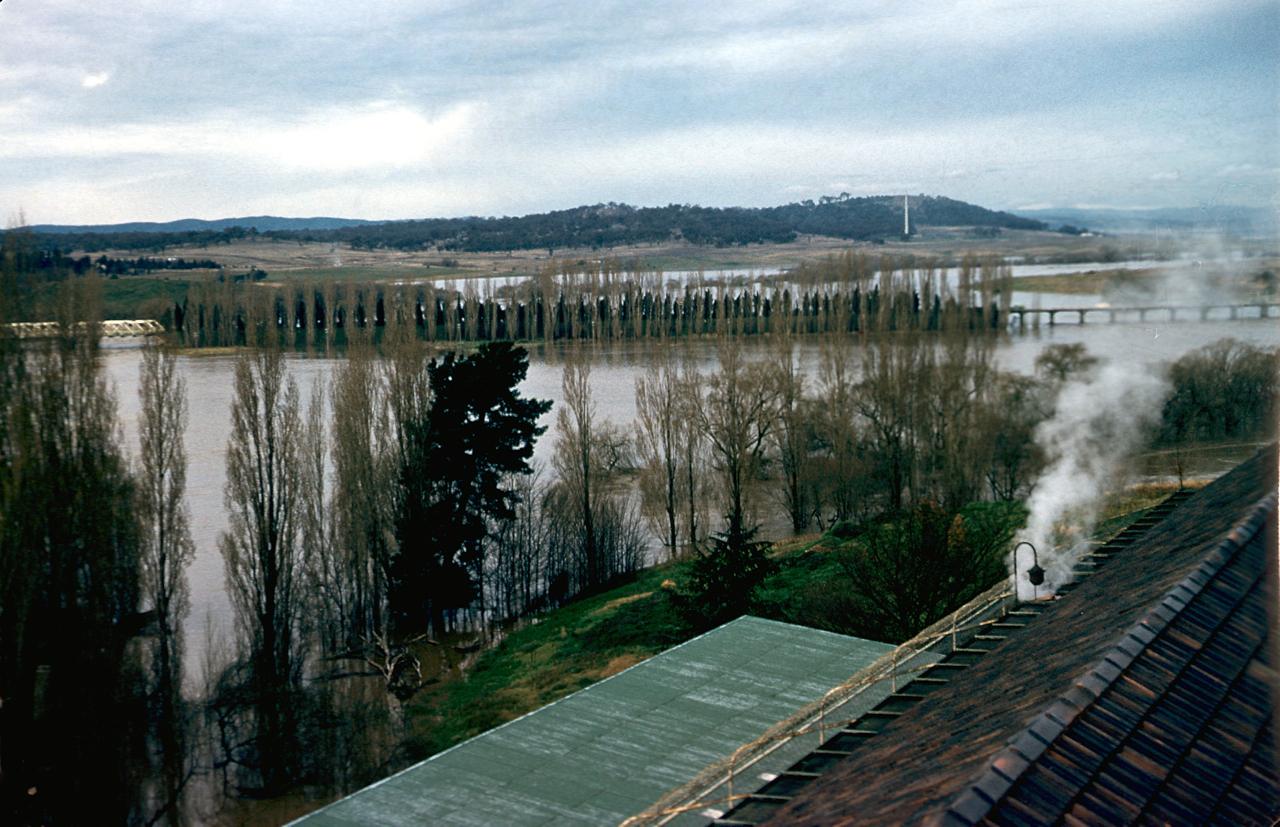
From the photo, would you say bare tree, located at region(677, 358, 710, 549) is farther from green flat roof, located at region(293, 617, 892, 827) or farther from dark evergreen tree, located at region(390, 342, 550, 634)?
green flat roof, located at region(293, 617, 892, 827)

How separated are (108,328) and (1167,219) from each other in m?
12.2

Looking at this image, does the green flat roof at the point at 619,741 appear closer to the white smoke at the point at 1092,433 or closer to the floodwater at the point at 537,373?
the white smoke at the point at 1092,433

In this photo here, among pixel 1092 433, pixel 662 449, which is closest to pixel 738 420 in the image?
pixel 662 449

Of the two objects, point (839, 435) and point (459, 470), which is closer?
point (459, 470)

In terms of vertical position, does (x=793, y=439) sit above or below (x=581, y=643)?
above

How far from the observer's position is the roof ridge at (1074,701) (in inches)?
84.0

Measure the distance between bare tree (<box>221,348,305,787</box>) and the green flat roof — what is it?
6.93 metres

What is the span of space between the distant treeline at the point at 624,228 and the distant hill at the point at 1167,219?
181 cm

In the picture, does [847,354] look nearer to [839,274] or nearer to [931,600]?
[839,274]

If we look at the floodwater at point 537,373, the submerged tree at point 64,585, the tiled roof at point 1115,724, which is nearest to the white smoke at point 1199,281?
the floodwater at point 537,373

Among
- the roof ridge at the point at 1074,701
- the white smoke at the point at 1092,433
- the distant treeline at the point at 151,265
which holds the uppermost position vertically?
the distant treeline at the point at 151,265

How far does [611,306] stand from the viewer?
27391 mm

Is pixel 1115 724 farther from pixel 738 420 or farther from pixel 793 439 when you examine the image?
pixel 738 420

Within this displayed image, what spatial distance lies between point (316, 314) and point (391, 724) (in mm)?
16354
